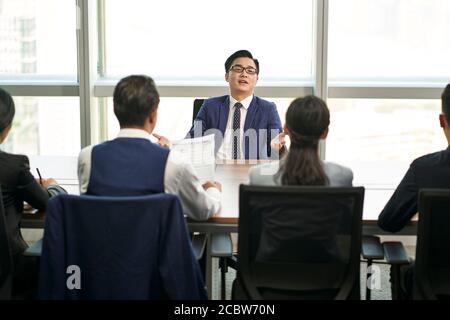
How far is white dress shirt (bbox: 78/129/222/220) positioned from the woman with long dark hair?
0.72 ft

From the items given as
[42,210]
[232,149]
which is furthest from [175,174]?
[232,149]

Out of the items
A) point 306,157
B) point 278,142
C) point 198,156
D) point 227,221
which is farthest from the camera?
point 278,142

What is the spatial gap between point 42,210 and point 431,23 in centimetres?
342

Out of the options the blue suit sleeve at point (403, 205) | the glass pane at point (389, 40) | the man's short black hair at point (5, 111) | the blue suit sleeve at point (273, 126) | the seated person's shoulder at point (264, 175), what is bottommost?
the blue suit sleeve at point (403, 205)

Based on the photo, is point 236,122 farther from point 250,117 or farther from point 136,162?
point 136,162

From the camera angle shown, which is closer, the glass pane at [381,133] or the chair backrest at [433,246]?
the chair backrest at [433,246]

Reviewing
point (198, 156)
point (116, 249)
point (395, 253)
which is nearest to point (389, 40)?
point (198, 156)

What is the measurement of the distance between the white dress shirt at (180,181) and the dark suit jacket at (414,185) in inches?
26.9

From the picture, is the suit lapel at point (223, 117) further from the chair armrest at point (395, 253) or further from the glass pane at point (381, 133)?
the chair armrest at point (395, 253)

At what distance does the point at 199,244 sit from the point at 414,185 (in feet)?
2.82

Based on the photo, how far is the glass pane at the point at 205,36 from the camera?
4789 mm

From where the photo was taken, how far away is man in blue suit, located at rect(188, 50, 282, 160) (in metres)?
3.95

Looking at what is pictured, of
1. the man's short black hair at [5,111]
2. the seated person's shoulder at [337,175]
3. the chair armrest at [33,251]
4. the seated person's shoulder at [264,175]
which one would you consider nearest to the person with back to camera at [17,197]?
the man's short black hair at [5,111]

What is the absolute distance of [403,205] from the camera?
2.32 m
